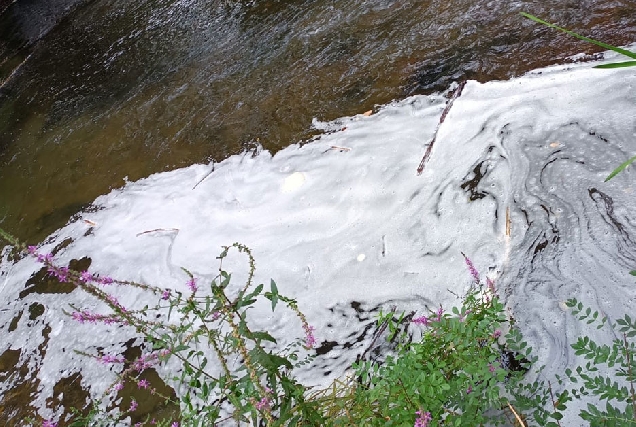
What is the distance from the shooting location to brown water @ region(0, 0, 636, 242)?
266cm

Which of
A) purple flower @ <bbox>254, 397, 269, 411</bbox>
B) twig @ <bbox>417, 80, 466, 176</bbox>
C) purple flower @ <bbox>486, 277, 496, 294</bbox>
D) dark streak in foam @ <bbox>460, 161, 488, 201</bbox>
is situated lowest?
purple flower @ <bbox>486, 277, 496, 294</bbox>

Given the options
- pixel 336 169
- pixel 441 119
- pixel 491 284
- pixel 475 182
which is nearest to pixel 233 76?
pixel 336 169

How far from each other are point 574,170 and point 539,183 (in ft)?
0.44

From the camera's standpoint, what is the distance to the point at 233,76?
344 centimetres

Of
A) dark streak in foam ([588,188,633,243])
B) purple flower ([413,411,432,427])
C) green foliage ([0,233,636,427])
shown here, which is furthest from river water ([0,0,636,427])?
purple flower ([413,411,432,427])

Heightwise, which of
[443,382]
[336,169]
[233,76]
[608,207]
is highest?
[233,76]

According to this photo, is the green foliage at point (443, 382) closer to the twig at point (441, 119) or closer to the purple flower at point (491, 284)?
the purple flower at point (491, 284)

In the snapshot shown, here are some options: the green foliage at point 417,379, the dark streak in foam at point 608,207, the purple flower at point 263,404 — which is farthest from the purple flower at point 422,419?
the dark streak in foam at point 608,207

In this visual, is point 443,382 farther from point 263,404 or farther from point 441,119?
point 441,119

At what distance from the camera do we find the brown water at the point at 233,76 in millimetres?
2664

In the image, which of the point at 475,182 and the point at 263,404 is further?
the point at 475,182

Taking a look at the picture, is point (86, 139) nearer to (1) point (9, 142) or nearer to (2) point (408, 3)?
(1) point (9, 142)

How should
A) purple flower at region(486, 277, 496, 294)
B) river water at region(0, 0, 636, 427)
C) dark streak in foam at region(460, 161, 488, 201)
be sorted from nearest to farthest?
purple flower at region(486, 277, 496, 294) → river water at region(0, 0, 636, 427) → dark streak in foam at region(460, 161, 488, 201)

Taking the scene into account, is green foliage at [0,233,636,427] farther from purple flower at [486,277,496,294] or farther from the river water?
the river water
